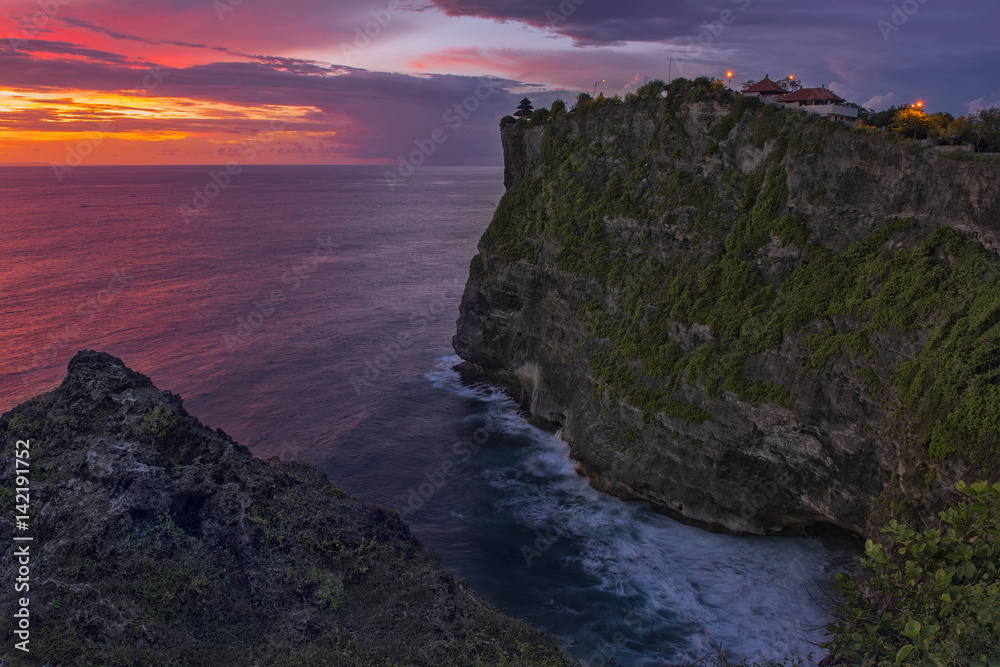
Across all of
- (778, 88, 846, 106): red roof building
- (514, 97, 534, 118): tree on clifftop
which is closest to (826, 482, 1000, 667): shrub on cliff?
(778, 88, 846, 106): red roof building

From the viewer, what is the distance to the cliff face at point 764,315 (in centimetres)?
2027

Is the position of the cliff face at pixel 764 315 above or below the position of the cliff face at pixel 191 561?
above

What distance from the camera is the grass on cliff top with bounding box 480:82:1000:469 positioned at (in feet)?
63.7

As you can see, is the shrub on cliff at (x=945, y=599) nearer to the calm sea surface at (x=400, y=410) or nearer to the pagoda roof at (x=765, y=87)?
the calm sea surface at (x=400, y=410)

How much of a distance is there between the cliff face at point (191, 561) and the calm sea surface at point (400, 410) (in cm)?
595

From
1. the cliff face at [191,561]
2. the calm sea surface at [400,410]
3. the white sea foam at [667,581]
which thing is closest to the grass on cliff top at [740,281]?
the white sea foam at [667,581]

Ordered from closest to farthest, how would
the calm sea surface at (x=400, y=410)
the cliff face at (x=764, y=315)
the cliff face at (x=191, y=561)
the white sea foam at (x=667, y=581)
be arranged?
the cliff face at (x=191, y=561), the cliff face at (x=764, y=315), the white sea foam at (x=667, y=581), the calm sea surface at (x=400, y=410)

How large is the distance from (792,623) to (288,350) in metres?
42.9

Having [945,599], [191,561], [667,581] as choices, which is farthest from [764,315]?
[191,561]

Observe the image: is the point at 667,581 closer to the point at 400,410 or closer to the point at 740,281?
the point at 740,281

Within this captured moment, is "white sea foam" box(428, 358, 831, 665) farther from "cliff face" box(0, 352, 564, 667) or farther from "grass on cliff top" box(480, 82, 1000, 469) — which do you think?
"grass on cliff top" box(480, 82, 1000, 469)

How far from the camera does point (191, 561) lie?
17328mm

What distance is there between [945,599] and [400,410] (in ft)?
120

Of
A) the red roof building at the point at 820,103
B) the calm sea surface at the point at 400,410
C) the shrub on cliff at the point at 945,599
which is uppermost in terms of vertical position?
the red roof building at the point at 820,103
